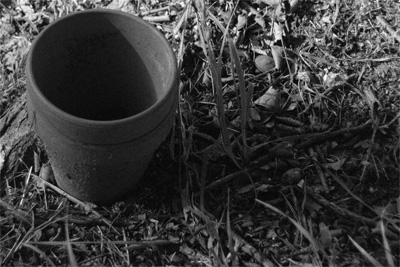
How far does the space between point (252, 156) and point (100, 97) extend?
62 centimetres

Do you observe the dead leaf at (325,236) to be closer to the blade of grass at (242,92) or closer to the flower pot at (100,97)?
the blade of grass at (242,92)

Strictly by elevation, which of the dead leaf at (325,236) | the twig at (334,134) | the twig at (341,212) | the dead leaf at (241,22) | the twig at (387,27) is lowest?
the dead leaf at (325,236)

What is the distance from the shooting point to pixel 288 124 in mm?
2645

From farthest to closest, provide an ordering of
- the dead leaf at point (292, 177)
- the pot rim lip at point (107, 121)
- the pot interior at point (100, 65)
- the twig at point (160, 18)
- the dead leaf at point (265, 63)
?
1. the twig at point (160, 18)
2. the dead leaf at point (265, 63)
3. the dead leaf at point (292, 177)
4. the pot interior at point (100, 65)
5. the pot rim lip at point (107, 121)

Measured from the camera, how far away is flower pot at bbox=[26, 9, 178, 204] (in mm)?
1961

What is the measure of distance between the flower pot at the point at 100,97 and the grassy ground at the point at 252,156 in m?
0.17

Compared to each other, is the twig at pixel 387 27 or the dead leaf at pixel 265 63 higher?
the twig at pixel 387 27

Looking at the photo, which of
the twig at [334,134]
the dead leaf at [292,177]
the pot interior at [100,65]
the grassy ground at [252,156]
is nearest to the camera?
the pot interior at [100,65]

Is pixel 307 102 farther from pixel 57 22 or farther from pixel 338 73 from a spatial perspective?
pixel 57 22

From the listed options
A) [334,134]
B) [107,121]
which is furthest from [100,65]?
[334,134]

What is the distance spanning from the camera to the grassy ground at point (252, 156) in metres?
2.29

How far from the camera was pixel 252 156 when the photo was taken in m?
2.53

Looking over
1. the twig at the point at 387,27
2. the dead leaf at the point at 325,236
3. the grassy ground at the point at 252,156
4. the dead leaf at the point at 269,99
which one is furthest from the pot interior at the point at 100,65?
the twig at the point at 387,27

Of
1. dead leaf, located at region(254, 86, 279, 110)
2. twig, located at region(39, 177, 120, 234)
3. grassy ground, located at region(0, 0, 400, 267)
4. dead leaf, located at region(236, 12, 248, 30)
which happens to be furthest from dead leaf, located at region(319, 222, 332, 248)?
dead leaf, located at region(236, 12, 248, 30)
